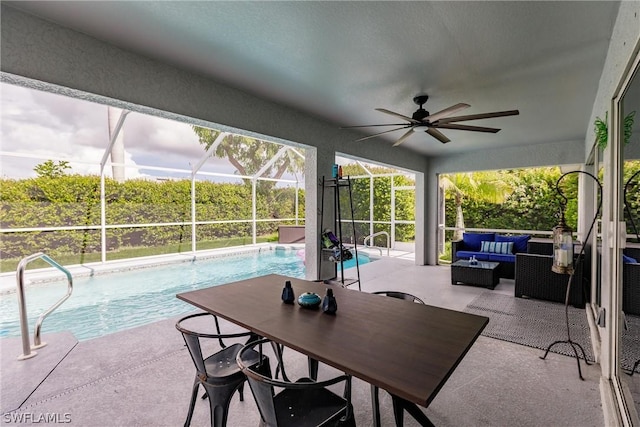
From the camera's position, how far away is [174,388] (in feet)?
7.45

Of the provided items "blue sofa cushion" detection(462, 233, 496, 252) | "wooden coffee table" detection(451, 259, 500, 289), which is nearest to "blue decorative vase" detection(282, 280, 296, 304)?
"wooden coffee table" detection(451, 259, 500, 289)

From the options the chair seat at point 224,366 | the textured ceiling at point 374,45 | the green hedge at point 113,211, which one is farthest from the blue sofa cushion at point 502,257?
the green hedge at point 113,211

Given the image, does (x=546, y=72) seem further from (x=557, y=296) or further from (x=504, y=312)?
(x=557, y=296)

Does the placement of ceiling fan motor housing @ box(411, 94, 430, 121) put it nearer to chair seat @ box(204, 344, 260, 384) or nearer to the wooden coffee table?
chair seat @ box(204, 344, 260, 384)

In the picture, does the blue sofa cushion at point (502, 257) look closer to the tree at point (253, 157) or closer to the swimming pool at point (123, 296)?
the swimming pool at point (123, 296)

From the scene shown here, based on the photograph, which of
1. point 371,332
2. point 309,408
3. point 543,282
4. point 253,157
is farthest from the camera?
point 253,157

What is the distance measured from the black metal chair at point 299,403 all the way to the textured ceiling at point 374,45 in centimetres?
217

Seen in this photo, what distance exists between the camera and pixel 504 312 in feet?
13.2

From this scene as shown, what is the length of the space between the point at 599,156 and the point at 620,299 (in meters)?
2.45

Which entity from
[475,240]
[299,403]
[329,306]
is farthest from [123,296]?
[475,240]

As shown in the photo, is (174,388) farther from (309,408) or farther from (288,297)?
(309,408)

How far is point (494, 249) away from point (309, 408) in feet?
20.1

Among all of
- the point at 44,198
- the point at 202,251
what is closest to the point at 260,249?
the point at 202,251

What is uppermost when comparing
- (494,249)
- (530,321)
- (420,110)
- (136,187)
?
(420,110)
